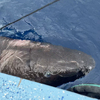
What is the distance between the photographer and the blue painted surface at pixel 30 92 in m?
2.55

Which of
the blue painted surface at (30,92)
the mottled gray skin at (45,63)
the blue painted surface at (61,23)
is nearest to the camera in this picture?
the blue painted surface at (30,92)

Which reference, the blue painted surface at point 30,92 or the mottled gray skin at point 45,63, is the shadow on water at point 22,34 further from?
the blue painted surface at point 30,92

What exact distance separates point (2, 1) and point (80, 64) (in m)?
4.04

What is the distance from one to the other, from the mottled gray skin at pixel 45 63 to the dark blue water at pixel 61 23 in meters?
0.89

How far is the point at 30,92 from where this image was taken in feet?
8.54

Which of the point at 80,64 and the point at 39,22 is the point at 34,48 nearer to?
the point at 80,64

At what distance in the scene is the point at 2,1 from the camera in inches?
236

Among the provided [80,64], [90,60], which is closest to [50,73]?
[80,64]

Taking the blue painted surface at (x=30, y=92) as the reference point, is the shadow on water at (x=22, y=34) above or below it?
below

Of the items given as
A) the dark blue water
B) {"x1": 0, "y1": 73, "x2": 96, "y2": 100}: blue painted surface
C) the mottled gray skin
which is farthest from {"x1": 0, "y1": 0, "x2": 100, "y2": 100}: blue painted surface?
{"x1": 0, "y1": 73, "x2": 96, "y2": 100}: blue painted surface

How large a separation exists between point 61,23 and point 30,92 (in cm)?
310

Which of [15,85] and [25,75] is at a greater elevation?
[15,85]

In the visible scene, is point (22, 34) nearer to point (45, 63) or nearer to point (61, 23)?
point (61, 23)

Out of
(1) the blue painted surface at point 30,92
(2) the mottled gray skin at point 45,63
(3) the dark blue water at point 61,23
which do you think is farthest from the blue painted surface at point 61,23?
(1) the blue painted surface at point 30,92
